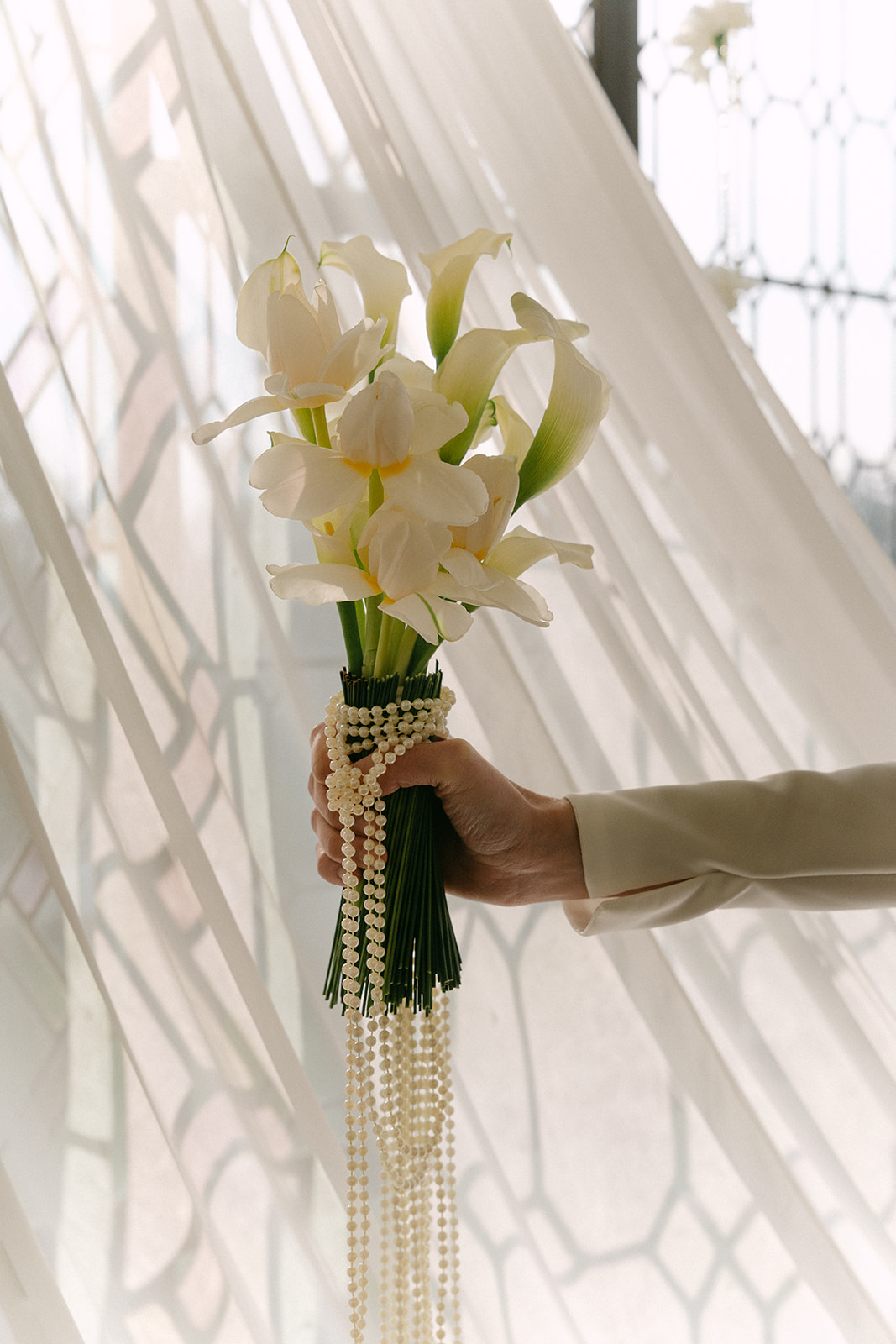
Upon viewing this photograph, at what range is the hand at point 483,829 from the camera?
27.7 inches

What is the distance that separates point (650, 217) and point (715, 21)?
434mm

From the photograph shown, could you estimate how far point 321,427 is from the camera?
0.65 m

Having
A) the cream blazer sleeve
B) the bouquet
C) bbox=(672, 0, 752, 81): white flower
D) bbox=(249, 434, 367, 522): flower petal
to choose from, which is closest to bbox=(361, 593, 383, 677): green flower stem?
the bouquet

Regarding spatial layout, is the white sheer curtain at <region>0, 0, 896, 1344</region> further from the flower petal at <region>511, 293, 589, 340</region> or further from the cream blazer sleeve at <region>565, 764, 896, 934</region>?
the flower petal at <region>511, 293, 589, 340</region>

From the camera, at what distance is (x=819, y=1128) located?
106 cm

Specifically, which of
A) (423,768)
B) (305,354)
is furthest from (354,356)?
(423,768)

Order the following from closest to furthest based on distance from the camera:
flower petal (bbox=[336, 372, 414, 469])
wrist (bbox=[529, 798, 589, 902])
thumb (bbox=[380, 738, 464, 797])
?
flower petal (bbox=[336, 372, 414, 469]) → thumb (bbox=[380, 738, 464, 797]) → wrist (bbox=[529, 798, 589, 902])

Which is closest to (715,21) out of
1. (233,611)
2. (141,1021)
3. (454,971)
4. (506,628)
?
(506,628)

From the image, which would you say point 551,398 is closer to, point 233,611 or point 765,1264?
point 233,611

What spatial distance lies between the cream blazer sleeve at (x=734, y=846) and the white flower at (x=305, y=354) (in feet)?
1.24

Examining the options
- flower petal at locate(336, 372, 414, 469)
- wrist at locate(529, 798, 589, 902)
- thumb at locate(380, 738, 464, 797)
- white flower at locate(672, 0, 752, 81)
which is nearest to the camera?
flower petal at locate(336, 372, 414, 469)

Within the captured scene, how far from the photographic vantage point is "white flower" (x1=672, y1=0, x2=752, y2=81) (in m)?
1.30

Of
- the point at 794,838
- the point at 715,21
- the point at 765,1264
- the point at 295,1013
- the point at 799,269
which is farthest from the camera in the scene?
the point at 799,269

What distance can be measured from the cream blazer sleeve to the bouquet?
153mm
